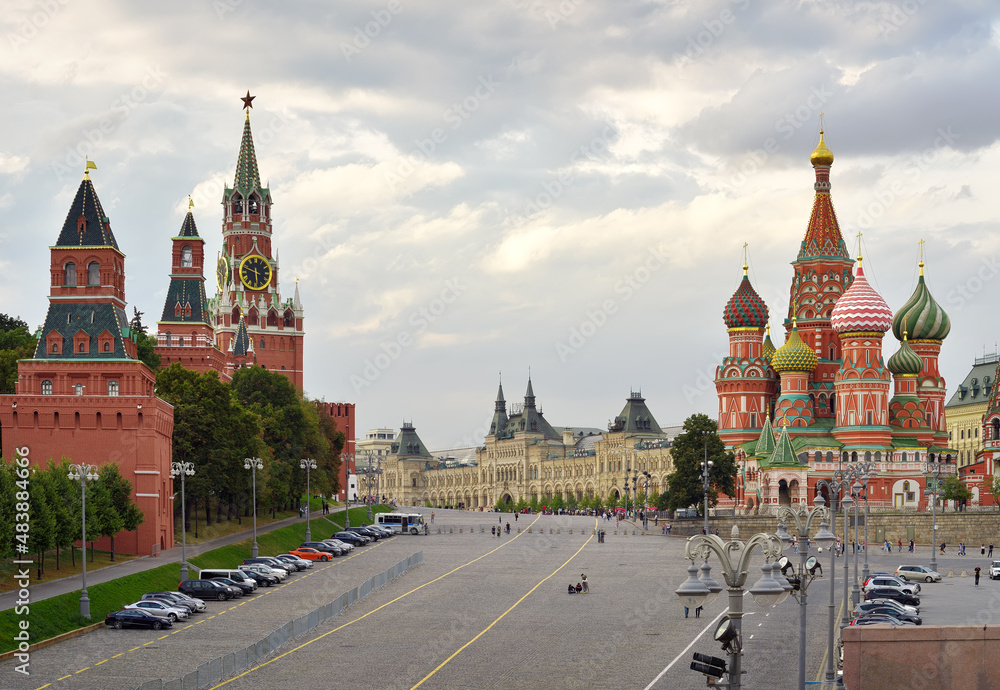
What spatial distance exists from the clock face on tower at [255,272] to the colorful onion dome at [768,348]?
195ft

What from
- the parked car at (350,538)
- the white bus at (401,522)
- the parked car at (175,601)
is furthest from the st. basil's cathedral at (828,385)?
the parked car at (175,601)

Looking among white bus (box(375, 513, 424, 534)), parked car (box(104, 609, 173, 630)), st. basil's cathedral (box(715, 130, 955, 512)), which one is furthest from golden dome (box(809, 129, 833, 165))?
parked car (box(104, 609, 173, 630))

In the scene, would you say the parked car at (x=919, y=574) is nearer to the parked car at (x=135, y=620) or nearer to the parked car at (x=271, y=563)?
the parked car at (x=271, y=563)

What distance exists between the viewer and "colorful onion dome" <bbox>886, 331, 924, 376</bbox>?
117m

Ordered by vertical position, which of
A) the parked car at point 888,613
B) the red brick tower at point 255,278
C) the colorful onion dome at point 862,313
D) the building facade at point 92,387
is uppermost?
the red brick tower at point 255,278

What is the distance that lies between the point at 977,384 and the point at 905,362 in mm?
67576

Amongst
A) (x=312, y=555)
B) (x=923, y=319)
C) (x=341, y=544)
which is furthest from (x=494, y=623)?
(x=923, y=319)

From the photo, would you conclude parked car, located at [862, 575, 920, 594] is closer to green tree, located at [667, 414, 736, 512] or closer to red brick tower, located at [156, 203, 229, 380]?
green tree, located at [667, 414, 736, 512]

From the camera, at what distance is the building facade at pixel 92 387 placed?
72188 mm

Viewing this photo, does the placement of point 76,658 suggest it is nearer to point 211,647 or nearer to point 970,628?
point 211,647

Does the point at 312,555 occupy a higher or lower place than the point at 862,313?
lower

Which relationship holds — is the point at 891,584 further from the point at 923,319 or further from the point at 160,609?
the point at 923,319

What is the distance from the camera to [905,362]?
117375mm

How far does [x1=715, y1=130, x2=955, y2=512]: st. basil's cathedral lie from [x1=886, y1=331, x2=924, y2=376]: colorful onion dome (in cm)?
8
